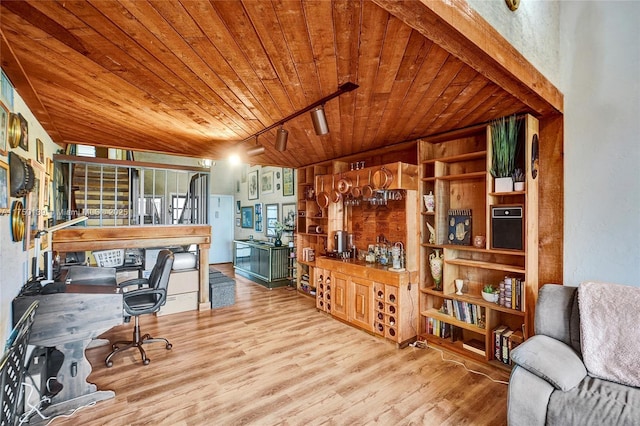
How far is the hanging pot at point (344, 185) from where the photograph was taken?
3.96 metres

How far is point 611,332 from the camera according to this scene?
1.87 metres

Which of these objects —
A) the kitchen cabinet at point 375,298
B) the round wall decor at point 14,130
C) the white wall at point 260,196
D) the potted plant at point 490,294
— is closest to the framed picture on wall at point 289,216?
the white wall at point 260,196

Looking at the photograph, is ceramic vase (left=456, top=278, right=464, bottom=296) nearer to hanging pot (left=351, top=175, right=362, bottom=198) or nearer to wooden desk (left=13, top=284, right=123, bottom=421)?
hanging pot (left=351, top=175, right=362, bottom=198)

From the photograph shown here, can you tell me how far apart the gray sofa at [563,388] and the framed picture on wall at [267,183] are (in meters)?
5.87

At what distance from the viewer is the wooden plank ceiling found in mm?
1358

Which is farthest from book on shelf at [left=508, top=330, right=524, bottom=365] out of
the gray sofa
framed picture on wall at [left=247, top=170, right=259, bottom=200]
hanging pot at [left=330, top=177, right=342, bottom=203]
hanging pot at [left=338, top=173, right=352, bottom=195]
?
framed picture on wall at [left=247, top=170, right=259, bottom=200]

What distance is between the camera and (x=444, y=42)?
145 centimetres

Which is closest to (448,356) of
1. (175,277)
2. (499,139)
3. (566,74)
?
(499,139)

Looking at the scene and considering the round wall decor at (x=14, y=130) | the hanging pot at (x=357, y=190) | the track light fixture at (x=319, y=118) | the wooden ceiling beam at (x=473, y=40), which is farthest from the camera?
the hanging pot at (x=357, y=190)

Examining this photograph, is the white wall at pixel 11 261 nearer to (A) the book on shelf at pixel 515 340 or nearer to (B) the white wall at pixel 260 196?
(A) the book on shelf at pixel 515 340

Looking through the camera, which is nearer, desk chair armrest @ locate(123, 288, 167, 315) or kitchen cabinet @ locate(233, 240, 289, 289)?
desk chair armrest @ locate(123, 288, 167, 315)

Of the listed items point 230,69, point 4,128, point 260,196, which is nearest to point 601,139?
point 230,69

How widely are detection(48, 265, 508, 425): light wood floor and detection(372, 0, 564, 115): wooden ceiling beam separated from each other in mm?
2374

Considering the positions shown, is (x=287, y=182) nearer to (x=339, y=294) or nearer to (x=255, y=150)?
(x=255, y=150)
